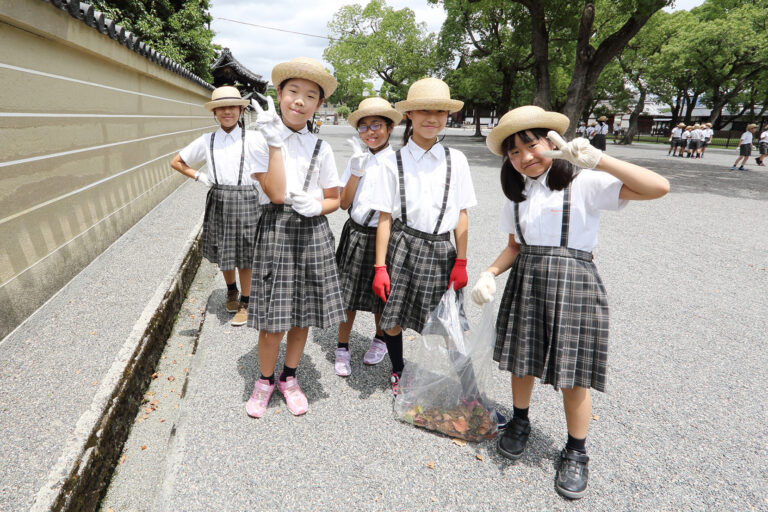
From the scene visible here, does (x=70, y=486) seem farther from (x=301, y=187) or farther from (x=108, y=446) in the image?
(x=301, y=187)

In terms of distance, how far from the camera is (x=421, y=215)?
2398mm

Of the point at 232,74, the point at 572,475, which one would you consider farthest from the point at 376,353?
the point at 232,74

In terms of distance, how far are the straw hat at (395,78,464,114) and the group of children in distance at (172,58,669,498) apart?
1cm

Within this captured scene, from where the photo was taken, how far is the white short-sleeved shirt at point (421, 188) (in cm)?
239

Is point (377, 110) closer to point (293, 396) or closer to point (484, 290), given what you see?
point (484, 290)

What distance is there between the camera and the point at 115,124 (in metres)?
5.56

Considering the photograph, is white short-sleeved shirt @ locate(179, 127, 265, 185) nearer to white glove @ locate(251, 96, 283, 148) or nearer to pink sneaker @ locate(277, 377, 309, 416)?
white glove @ locate(251, 96, 283, 148)

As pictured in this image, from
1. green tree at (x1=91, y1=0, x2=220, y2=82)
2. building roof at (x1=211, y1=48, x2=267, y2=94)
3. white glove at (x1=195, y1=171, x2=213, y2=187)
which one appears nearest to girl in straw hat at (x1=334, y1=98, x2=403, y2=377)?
white glove at (x1=195, y1=171, x2=213, y2=187)

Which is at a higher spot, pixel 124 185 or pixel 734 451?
pixel 124 185

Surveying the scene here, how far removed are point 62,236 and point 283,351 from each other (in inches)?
104

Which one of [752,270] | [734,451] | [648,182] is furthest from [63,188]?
[752,270]

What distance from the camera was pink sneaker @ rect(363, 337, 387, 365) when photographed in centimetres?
312

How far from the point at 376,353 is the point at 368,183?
4.43 feet

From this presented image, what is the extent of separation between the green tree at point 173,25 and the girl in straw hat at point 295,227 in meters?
17.3
